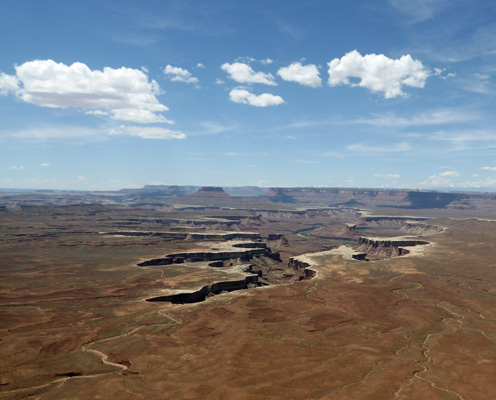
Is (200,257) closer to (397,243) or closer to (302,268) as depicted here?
(302,268)

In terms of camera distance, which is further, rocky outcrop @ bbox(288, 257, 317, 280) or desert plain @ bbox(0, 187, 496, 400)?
rocky outcrop @ bbox(288, 257, 317, 280)

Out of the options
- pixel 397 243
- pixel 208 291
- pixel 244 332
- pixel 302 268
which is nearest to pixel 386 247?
pixel 397 243

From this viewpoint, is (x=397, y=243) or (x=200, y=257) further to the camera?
(x=397, y=243)

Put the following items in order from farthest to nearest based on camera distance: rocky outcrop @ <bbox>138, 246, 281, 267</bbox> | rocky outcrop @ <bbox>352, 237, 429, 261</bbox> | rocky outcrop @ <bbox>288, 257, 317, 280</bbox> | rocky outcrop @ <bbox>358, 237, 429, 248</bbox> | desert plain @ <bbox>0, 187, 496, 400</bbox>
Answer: rocky outcrop @ <bbox>358, 237, 429, 248</bbox>
rocky outcrop @ <bbox>352, 237, 429, 261</bbox>
rocky outcrop @ <bbox>138, 246, 281, 267</bbox>
rocky outcrop @ <bbox>288, 257, 317, 280</bbox>
desert plain @ <bbox>0, 187, 496, 400</bbox>

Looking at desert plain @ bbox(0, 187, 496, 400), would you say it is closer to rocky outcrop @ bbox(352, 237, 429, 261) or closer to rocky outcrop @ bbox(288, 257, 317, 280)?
rocky outcrop @ bbox(288, 257, 317, 280)

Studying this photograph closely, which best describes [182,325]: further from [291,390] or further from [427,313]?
[427,313]

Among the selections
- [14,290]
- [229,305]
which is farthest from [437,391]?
[14,290]

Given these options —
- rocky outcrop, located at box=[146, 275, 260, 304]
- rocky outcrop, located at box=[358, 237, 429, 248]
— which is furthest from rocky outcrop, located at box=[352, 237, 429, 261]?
rocky outcrop, located at box=[146, 275, 260, 304]

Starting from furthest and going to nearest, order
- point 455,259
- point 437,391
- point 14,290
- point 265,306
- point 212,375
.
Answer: point 455,259, point 14,290, point 265,306, point 212,375, point 437,391
